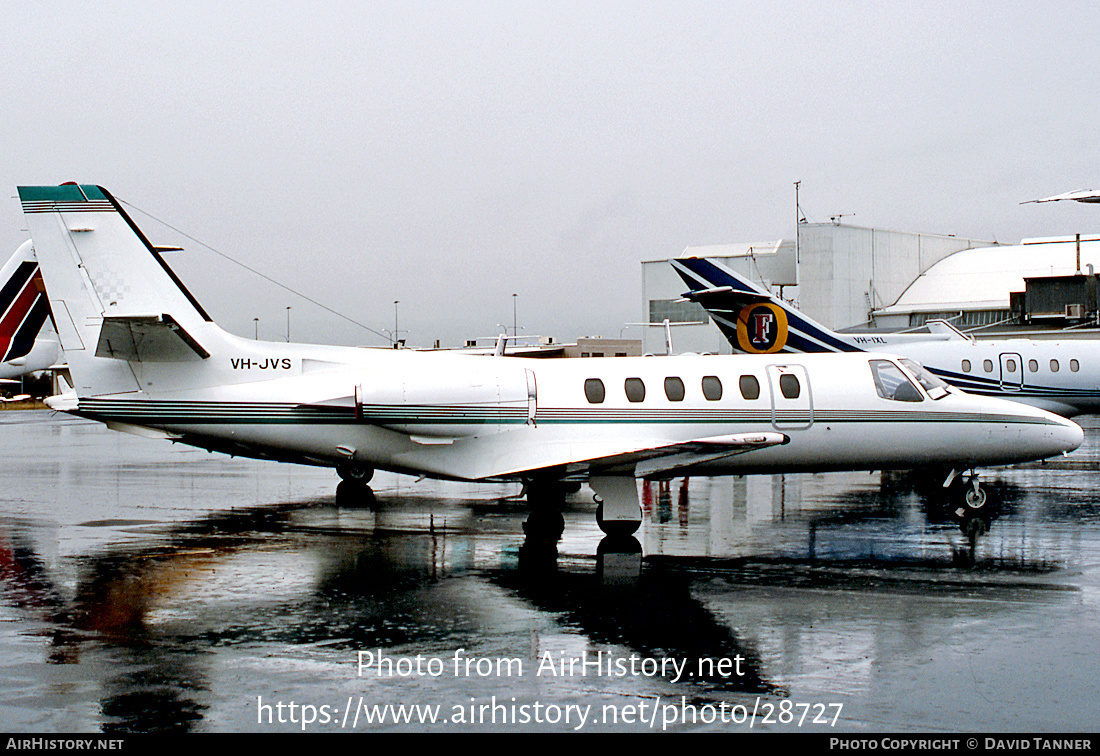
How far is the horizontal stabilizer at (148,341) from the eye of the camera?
1388cm

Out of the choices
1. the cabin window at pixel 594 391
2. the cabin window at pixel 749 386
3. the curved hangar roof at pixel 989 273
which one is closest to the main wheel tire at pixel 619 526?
the cabin window at pixel 594 391

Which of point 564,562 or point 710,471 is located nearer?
point 564,562

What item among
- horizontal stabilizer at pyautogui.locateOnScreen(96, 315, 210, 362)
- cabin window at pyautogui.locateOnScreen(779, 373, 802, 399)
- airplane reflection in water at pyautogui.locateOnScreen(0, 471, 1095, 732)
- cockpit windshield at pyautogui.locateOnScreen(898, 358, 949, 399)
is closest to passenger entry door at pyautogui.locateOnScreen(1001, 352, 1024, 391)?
airplane reflection in water at pyautogui.locateOnScreen(0, 471, 1095, 732)

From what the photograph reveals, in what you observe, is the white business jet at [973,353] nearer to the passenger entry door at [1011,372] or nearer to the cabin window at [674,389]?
the passenger entry door at [1011,372]

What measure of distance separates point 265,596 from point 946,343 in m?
20.3

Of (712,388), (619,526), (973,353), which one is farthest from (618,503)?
(973,353)

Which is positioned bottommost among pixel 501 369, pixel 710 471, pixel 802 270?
pixel 710 471

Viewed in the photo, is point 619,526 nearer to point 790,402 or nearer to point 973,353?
point 790,402

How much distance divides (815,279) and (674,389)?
57040mm

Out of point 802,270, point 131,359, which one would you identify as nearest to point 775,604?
point 131,359

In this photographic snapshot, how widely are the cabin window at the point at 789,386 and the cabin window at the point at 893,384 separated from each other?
1.26 meters

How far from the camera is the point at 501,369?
15039 mm
